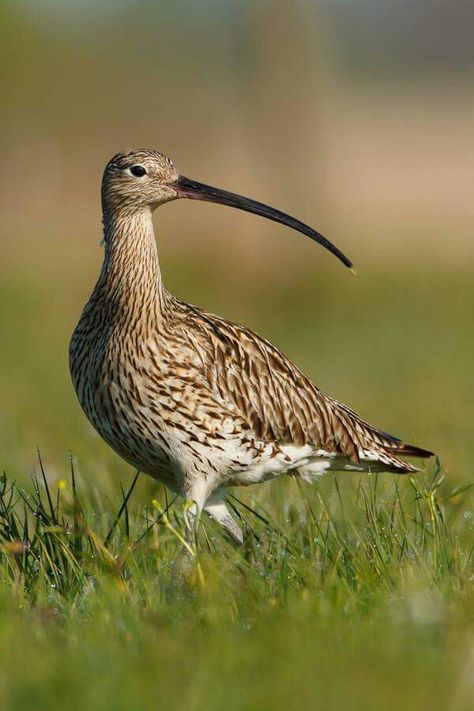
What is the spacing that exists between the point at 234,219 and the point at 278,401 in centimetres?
2148

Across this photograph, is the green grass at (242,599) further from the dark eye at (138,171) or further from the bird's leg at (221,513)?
the dark eye at (138,171)

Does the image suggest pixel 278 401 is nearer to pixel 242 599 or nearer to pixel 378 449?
pixel 378 449

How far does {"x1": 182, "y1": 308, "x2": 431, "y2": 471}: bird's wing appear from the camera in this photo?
6.41 meters

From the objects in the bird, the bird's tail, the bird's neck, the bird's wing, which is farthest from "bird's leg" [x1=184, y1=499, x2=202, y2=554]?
the bird's tail

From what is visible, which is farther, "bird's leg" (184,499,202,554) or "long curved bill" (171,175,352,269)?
"long curved bill" (171,175,352,269)

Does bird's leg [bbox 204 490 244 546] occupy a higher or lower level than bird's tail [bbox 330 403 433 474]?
lower

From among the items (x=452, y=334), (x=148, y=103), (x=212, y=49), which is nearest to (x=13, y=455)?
(x=452, y=334)

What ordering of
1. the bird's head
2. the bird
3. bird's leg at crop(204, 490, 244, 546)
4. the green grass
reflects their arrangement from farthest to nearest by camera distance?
the bird's head, bird's leg at crop(204, 490, 244, 546), the bird, the green grass

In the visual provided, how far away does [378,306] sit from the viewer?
1858 centimetres

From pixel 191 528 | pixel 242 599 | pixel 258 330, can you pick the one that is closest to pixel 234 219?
pixel 258 330

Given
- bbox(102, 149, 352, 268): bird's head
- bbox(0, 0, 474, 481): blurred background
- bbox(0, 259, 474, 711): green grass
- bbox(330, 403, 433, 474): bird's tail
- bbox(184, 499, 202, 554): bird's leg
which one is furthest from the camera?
bbox(0, 0, 474, 481): blurred background

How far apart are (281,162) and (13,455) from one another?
12.1m

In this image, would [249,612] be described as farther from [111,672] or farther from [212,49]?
[212,49]

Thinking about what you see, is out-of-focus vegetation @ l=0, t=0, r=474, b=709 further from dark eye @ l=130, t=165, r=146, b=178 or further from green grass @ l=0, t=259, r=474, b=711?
dark eye @ l=130, t=165, r=146, b=178
